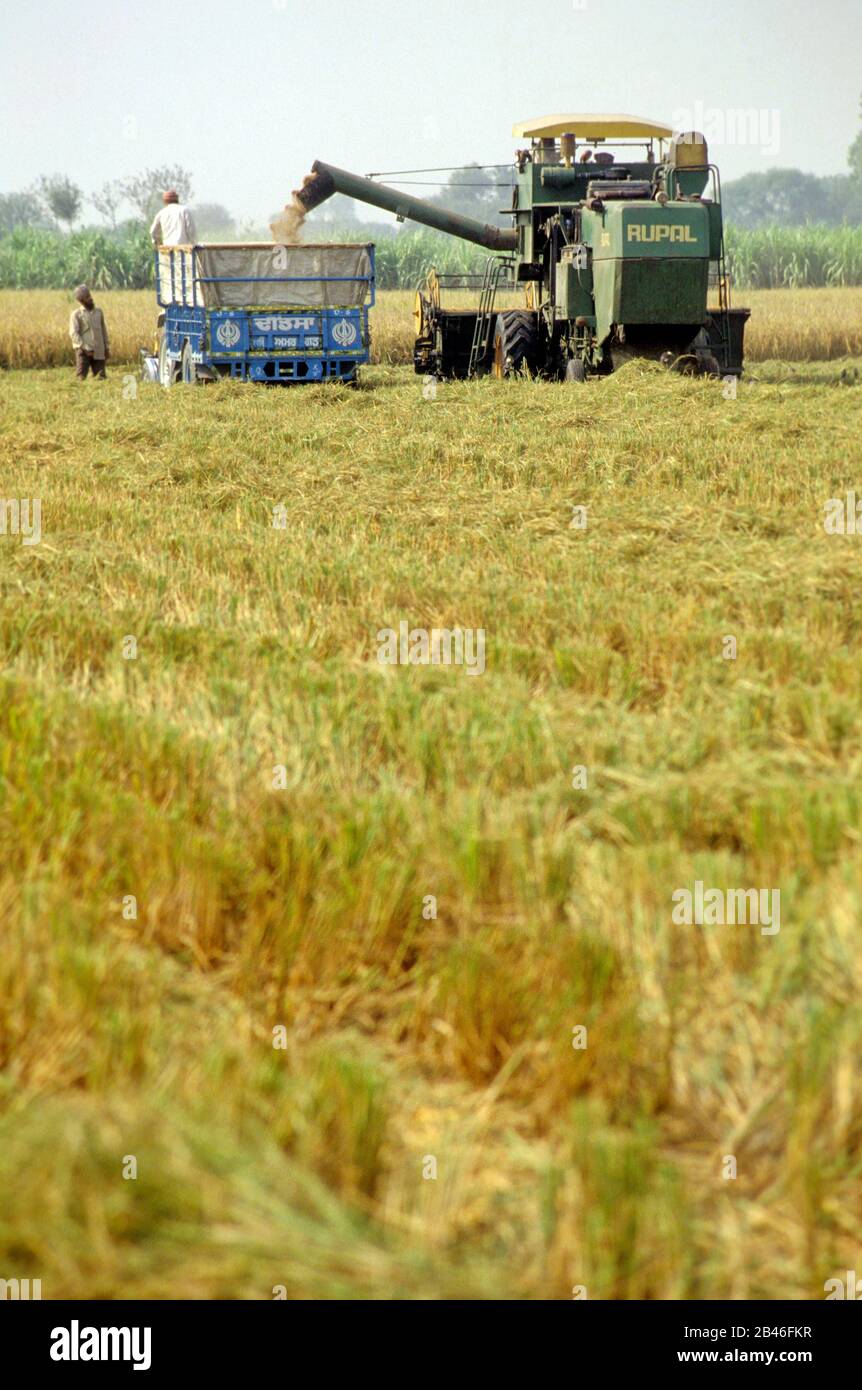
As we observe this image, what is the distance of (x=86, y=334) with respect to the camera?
19.8 meters

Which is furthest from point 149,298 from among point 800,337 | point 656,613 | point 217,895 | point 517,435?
A: point 217,895

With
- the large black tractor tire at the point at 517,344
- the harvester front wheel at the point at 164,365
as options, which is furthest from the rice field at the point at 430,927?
the harvester front wheel at the point at 164,365

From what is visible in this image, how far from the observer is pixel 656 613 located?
→ 6.18 metres

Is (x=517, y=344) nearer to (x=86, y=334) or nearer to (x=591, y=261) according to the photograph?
(x=591, y=261)

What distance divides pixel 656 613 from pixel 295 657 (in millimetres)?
1474

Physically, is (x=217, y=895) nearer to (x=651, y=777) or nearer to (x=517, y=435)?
(x=651, y=777)

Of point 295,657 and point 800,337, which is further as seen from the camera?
point 800,337

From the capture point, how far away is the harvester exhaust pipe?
19.4 meters

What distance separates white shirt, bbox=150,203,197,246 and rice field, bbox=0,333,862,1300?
12.4 m

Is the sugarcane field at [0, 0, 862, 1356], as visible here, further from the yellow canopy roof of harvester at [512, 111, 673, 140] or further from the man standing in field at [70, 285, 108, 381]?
the man standing in field at [70, 285, 108, 381]

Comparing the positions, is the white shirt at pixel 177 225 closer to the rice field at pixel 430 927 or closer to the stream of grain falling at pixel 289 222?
the stream of grain falling at pixel 289 222

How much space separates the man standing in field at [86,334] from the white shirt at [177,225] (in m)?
1.22

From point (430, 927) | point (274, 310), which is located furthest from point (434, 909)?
point (274, 310)

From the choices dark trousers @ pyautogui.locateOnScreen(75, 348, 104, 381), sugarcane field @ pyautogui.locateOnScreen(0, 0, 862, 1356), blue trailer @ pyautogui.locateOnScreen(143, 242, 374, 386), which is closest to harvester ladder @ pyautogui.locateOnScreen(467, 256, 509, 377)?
blue trailer @ pyautogui.locateOnScreen(143, 242, 374, 386)
